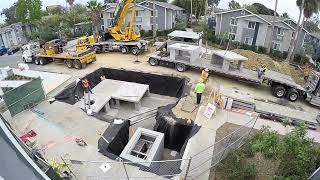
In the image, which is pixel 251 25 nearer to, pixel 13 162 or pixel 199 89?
pixel 199 89

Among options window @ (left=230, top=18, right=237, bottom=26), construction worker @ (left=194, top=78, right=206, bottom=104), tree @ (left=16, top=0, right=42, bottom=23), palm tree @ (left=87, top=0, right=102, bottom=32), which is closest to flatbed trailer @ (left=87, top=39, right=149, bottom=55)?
palm tree @ (left=87, top=0, right=102, bottom=32)

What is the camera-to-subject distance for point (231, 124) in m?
12.7

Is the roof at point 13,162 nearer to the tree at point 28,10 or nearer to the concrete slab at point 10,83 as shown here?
the concrete slab at point 10,83

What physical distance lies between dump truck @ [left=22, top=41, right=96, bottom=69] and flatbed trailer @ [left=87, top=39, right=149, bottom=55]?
2.67 m

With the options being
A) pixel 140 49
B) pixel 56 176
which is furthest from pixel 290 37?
pixel 56 176

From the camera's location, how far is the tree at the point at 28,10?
2952 cm

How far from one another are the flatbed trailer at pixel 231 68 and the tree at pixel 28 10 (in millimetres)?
19555

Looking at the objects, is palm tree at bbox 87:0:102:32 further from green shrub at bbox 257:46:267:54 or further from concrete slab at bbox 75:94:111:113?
green shrub at bbox 257:46:267:54

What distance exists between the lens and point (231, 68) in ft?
58.3

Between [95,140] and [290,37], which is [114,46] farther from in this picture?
[290,37]

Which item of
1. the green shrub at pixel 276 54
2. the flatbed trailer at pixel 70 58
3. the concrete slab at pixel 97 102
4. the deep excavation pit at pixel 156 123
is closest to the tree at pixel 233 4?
the green shrub at pixel 276 54

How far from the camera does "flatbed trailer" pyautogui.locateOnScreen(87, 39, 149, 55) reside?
75.2ft

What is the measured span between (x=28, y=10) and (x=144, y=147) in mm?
27551

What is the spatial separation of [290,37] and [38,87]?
29.4m
